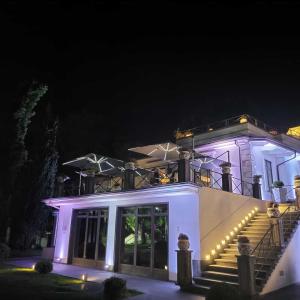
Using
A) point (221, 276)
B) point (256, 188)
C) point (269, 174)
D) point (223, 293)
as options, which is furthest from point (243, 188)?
point (223, 293)

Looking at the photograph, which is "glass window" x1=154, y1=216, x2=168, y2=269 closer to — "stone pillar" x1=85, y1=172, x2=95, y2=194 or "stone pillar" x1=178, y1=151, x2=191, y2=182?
"stone pillar" x1=178, y1=151, x2=191, y2=182

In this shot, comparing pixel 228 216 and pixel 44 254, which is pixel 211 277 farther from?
pixel 44 254

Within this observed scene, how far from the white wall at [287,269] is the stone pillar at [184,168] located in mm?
4352

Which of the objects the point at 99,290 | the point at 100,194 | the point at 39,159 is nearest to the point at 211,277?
the point at 99,290

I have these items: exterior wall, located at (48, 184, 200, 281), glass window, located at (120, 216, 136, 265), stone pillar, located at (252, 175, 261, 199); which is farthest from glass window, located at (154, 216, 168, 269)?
stone pillar, located at (252, 175, 261, 199)

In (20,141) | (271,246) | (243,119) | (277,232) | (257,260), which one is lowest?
(257,260)

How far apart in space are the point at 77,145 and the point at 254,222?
22062 mm

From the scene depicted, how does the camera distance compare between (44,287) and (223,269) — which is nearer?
(44,287)

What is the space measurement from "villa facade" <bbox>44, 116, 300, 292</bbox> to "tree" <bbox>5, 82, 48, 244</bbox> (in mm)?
2899

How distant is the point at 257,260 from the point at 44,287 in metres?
7.25

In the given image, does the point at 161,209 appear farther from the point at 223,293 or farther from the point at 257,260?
the point at 223,293

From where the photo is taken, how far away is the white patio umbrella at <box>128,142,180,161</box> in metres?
15.1

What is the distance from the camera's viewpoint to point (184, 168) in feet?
38.4

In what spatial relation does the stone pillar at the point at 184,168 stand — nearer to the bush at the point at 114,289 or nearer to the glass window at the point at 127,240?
the glass window at the point at 127,240
